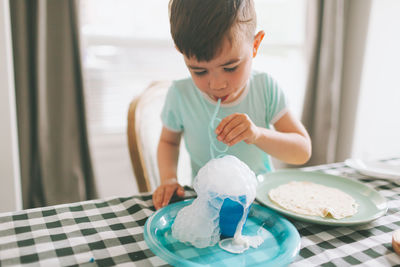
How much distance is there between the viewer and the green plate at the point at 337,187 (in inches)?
29.3

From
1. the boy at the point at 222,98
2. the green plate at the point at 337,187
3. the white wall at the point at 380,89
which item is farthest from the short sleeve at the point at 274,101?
the white wall at the point at 380,89

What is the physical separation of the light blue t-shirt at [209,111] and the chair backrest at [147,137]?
0.37 ft

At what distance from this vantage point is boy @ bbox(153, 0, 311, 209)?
0.75 meters

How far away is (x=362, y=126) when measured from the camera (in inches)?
99.0

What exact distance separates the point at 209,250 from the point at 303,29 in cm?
227

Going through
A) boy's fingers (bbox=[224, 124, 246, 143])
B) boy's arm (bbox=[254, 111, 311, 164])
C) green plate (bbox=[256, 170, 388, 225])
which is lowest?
green plate (bbox=[256, 170, 388, 225])

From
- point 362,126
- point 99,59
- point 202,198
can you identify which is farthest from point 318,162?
point 202,198

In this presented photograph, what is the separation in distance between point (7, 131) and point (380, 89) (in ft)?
7.86

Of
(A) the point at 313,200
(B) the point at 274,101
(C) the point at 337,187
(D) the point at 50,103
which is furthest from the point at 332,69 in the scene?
(D) the point at 50,103

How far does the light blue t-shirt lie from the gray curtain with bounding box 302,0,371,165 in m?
1.28

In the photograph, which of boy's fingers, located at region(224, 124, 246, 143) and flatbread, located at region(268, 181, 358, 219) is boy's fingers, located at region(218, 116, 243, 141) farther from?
flatbread, located at region(268, 181, 358, 219)

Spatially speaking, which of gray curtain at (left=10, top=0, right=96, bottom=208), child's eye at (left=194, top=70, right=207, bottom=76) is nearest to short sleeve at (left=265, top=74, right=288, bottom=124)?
child's eye at (left=194, top=70, right=207, bottom=76)

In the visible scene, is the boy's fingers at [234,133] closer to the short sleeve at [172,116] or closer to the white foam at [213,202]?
the white foam at [213,202]

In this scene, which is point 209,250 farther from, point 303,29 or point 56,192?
point 303,29
